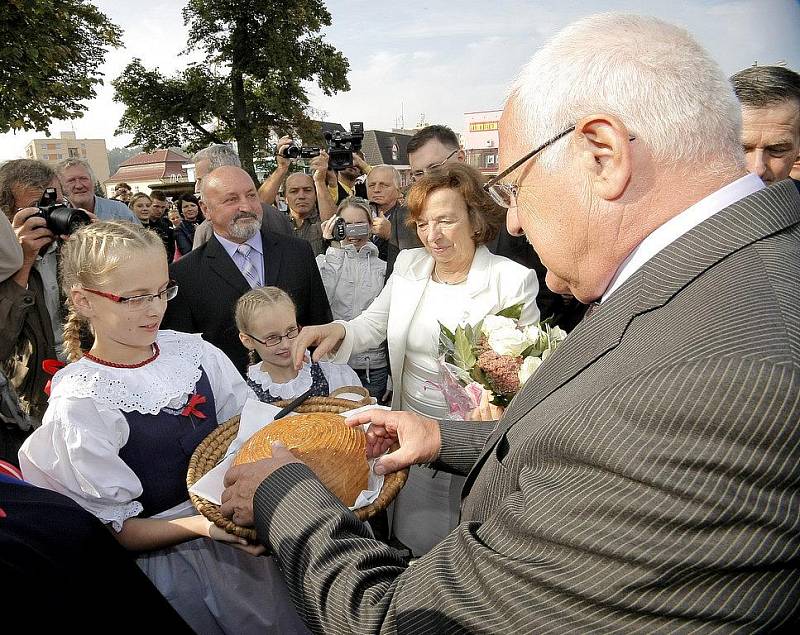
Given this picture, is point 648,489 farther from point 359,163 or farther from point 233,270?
point 359,163

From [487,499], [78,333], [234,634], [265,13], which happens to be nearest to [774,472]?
[487,499]

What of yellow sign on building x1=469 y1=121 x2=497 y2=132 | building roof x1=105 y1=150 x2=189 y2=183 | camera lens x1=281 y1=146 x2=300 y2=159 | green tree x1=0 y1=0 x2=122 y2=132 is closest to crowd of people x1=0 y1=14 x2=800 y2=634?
camera lens x1=281 y1=146 x2=300 y2=159

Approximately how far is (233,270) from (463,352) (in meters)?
2.31

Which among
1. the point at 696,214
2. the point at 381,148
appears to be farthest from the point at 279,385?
the point at 381,148

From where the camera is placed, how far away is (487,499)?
1368 millimetres

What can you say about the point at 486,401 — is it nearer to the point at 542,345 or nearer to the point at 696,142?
the point at 542,345

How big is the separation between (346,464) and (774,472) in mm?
1352

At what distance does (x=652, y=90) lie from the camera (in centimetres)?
116

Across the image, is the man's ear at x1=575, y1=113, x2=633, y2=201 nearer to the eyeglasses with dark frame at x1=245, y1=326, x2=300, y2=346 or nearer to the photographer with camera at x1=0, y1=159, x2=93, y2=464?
the eyeglasses with dark frame at x1=245, y1=326, x2=300, y2=346

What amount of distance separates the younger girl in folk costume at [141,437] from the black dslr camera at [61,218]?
1.44 m

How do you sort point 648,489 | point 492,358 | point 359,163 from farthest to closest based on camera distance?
point 359,163 → point 492,358 → point 648,489

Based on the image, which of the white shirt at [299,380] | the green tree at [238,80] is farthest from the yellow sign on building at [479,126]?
the white shirt at [299,380]

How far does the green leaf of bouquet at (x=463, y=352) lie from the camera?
2457 millimetres

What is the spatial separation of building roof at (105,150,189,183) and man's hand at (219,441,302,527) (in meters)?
87.6
